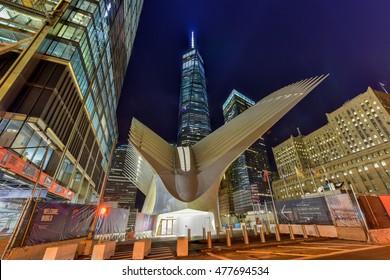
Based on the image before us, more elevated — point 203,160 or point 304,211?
point 203,160

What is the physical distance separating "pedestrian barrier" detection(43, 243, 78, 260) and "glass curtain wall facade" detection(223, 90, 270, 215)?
9483 centimetres

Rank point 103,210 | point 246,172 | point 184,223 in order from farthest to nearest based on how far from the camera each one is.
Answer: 1. point 246,172
2. point 184,223
3. point 103,210

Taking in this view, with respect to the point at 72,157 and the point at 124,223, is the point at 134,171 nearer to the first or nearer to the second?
the point at 72,157

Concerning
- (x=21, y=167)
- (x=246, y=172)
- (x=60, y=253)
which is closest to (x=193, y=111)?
(x=246, y=172)

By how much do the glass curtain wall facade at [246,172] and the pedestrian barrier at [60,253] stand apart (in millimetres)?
94826

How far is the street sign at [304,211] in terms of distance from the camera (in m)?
11.1

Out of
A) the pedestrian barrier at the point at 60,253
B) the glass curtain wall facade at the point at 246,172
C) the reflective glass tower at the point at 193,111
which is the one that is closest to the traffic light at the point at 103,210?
the pedestrian barrier at the point at 60,253

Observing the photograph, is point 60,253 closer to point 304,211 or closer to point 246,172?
point 304,211

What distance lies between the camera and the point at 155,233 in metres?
23.3

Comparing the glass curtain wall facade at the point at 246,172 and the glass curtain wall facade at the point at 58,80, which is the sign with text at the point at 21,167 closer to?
the glass curtain wall facade at the point at 58,80

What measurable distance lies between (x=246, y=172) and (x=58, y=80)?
112m

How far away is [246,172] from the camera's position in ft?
377
